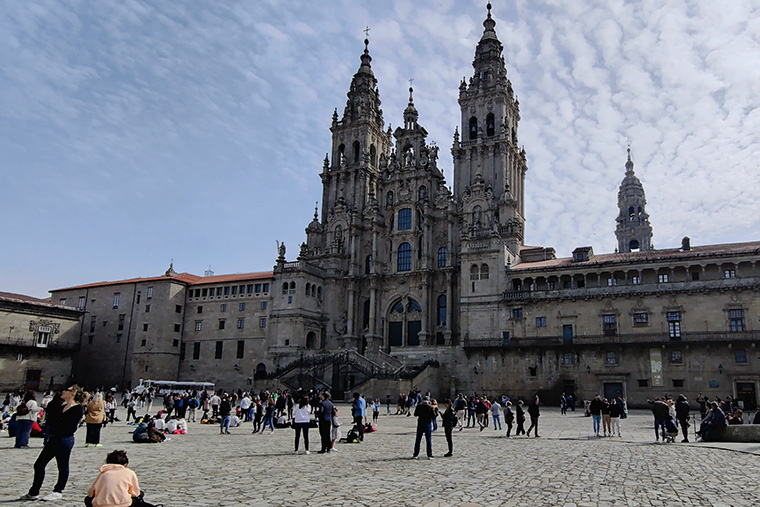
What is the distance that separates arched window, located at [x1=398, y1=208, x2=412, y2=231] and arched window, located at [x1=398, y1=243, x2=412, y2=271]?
1924 millimetres

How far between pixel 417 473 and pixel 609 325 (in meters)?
39.9

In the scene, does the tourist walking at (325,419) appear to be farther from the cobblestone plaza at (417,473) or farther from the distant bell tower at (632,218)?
the distant bell tower at (632,218)

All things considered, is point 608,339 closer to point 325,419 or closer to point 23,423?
point 325,419

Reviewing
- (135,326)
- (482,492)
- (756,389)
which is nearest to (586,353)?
(756,389)

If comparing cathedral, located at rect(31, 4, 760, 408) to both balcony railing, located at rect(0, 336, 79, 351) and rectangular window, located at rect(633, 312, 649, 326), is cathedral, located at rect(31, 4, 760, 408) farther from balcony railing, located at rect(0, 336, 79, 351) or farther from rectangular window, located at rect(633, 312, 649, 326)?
balcony railing, located at rect(0, 336, 79, 351)

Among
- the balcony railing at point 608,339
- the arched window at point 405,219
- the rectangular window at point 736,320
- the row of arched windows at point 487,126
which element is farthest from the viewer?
the arched window at point 405,219

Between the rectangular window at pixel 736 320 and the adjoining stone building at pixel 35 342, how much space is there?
63420mm

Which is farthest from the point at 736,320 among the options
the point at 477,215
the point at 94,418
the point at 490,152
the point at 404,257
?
the point at 94,418

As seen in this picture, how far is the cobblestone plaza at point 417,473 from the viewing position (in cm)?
1094

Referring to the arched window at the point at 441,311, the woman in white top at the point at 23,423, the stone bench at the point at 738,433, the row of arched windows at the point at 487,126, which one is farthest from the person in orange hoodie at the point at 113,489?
the row of arched windows at the point at 487,126

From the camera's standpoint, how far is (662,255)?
49375mm

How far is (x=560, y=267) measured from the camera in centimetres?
5256

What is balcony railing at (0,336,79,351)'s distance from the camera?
61.1m

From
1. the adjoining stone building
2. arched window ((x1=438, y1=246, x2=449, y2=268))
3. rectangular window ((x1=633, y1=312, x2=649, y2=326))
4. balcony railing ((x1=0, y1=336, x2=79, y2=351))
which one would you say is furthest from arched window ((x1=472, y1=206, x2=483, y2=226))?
balcony railing ((x1=0, y1=336, x2=79, y2=351))
